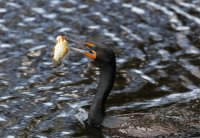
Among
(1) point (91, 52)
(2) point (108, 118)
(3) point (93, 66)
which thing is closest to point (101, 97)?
(2) point (108, 118)

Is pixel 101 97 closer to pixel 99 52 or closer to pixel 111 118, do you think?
pixel 111 118

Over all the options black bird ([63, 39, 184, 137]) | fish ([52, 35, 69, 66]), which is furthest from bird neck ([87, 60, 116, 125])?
fish ([52, 35, 69, 66])

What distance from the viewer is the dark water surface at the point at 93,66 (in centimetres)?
1552

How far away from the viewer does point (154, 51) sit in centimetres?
1925

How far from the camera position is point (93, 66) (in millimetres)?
18250

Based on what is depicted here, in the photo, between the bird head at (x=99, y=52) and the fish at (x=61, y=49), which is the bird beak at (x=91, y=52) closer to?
the bird head at (x=99, y=52)

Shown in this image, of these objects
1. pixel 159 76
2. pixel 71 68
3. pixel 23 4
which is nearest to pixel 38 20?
pixel 23 4

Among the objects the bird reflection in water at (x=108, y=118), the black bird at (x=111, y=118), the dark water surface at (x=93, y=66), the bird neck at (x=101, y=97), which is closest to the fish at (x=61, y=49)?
the bird reflection in water at (x=108, y=118)

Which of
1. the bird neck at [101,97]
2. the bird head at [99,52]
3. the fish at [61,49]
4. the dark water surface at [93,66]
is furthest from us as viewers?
the dark water surface at [93,66]

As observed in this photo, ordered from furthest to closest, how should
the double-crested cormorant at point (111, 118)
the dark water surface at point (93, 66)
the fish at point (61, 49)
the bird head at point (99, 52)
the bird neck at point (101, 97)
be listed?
the dark water surface at point (93, 66) < the bird neck at point (101, 97) < the fish at point (61, 49) < the bird head at point (99, 52) < the double-crested cormorant at point (111, 118)

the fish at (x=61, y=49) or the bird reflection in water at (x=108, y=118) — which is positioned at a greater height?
the fish at (x=61, y=49)

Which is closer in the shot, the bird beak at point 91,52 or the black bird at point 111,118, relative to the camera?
the black bird at point 111,118

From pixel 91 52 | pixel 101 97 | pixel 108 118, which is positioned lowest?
pixel 108 118

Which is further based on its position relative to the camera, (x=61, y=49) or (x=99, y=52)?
(x=61, y=49)
